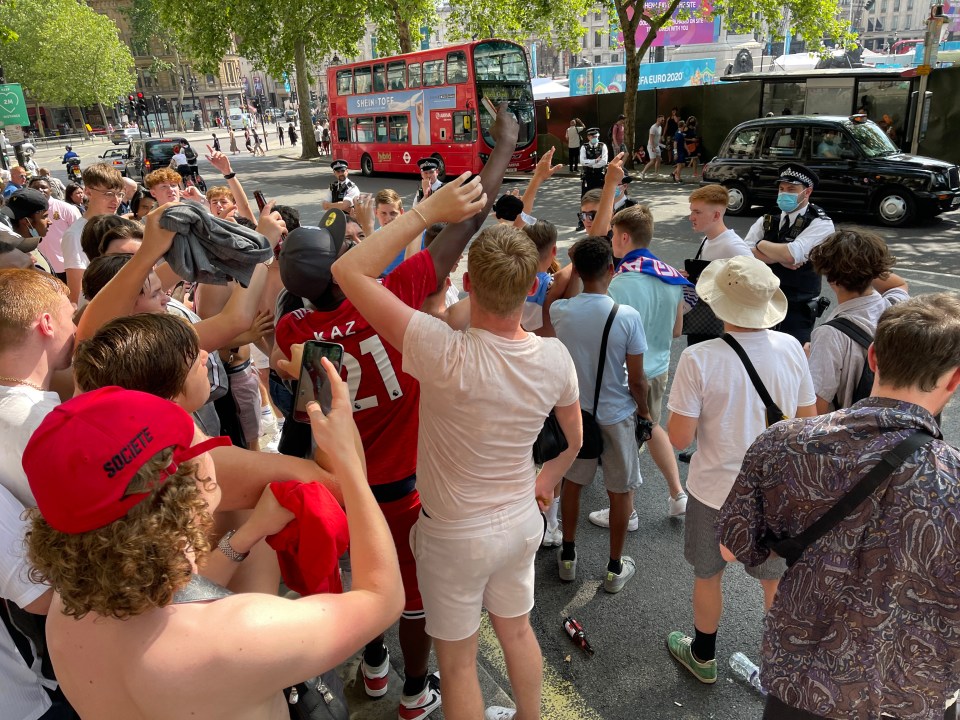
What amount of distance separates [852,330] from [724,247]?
1.79 metres

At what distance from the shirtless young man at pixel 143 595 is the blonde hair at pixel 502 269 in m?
1.02

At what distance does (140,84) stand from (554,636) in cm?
9589

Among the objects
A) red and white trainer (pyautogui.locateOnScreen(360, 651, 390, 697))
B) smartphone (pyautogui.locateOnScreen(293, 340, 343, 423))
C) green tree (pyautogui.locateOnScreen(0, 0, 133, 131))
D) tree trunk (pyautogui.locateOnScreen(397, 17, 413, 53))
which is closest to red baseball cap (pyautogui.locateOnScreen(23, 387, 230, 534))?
smartphone (pyautogui.locateOnScreen(293, 340, 343, 423))

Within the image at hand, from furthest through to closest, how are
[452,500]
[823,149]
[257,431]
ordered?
1. [823,149]
2. [257,431]
3. [452,500]

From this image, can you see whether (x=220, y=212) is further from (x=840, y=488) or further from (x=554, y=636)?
(x=840, y=488)

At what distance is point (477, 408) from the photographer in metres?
2.10

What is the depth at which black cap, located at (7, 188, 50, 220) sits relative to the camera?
686 centimetres

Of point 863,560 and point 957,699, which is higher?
point 863,560

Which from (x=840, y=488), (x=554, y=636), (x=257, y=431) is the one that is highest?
(x=840, y=488)

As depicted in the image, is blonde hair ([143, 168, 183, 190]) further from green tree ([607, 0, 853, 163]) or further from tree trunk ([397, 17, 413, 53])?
tree trunk ([397, 17, 413, 53])

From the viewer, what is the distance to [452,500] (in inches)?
87.0

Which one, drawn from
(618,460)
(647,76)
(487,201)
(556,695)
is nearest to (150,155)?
(618,460)

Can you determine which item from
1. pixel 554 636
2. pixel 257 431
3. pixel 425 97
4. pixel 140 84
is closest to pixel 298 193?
pixel 425 97

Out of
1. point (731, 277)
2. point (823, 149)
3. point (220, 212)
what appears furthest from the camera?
point (823, 149)
